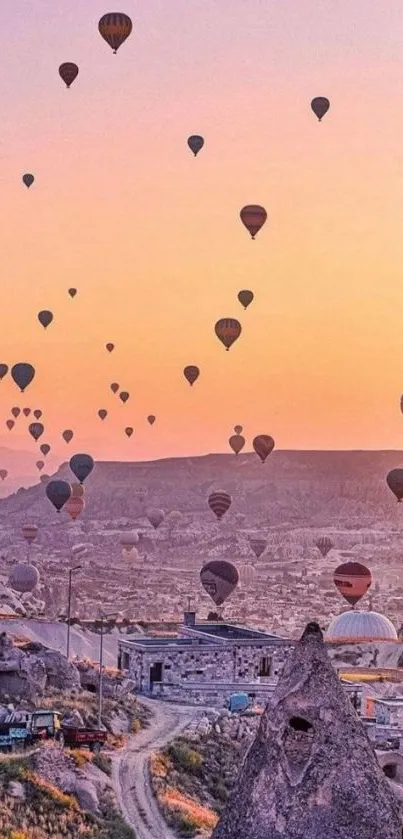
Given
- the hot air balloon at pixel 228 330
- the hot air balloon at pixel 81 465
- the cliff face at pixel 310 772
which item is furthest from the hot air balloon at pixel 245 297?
the cliff face at pixel 310 772

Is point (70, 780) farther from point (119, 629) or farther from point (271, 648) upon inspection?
point (119, 629)

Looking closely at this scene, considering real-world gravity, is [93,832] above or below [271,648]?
below

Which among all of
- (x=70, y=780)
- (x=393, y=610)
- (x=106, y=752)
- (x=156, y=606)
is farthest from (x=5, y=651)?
(x=393, y=610)

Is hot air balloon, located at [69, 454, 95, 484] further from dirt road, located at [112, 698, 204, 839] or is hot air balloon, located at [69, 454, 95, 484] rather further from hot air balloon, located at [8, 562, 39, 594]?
dirt road, located at [112, 698, 204, 839]

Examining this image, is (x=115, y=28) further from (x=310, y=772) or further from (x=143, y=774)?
(x=310, y=772)

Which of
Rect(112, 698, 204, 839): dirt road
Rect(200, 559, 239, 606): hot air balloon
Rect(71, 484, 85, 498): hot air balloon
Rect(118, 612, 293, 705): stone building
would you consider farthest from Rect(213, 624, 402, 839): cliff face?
Rect(71, 484, 85, 498): hot air balloon

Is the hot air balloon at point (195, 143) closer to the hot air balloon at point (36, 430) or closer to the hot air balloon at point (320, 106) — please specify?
the hot air balloon at point (320, 106)
